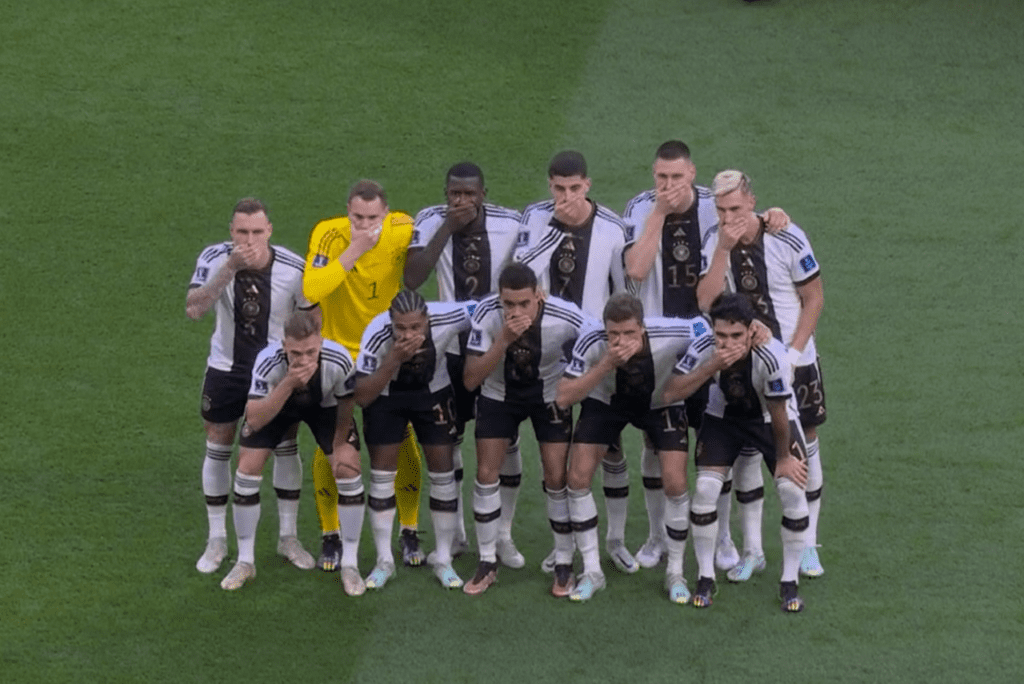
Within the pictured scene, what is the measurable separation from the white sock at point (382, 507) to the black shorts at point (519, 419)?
1.71 ft

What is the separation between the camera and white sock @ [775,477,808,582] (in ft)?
31.9

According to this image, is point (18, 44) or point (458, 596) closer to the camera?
point (458, 596)

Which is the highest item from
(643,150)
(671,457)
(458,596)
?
(643,150)

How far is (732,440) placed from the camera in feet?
32.2

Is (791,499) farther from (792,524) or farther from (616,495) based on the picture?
(616,495)

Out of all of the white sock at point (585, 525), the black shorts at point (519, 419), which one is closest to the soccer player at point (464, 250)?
the black shorts at point (519, 419)

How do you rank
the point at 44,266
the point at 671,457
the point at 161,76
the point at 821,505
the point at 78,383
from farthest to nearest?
the point at 161,76, the point at 44,266, the point at 78,383, the point at 821,505, the point at 671,457

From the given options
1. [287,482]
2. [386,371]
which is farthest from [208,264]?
[287,482]

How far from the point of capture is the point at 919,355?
12.5m

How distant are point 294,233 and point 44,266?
5.58 feet

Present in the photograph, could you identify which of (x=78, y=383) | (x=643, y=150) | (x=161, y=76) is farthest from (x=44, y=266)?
(x=643, y=150)

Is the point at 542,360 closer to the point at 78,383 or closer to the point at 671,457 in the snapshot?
the point at 671,457

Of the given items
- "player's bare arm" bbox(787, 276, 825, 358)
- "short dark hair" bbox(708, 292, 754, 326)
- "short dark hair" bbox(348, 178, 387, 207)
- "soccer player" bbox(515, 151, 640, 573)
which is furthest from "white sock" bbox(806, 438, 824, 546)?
"short dark hair" bbox(348, 178, 387, 207)

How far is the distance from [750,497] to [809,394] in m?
0.60
